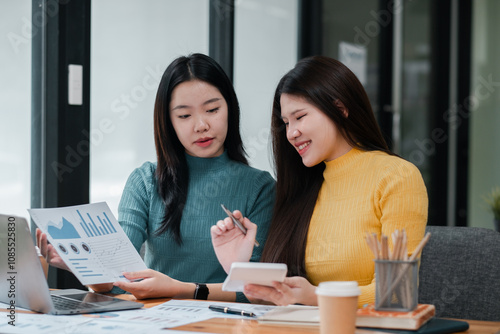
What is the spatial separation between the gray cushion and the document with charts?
0.81 metres

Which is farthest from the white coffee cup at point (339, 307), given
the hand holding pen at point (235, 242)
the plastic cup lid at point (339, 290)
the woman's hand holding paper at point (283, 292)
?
the hand holding pen at point (235, 242)

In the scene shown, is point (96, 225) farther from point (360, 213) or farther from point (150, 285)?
point (360, 213)

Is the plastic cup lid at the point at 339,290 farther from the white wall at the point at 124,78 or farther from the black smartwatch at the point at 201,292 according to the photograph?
the white wall at the point at 124,78

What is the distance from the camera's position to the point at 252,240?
5.74 ft

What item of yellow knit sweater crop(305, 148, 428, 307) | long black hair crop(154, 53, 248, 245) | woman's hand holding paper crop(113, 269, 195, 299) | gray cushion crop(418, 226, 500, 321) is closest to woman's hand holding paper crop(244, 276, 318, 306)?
yellow knit sweater crop(305, 148, 428, 307)

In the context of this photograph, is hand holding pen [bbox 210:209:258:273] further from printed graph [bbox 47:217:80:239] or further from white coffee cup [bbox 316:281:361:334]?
white coffee cup [bbox 316:281:361:334]

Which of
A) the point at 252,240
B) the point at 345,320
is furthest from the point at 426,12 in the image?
the point at 345,320

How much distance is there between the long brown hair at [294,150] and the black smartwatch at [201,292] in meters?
0.20

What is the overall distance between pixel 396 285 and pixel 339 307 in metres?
0.15

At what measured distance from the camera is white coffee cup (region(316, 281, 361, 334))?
1154 mm

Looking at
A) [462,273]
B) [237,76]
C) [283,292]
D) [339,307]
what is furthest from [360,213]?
[237,76]

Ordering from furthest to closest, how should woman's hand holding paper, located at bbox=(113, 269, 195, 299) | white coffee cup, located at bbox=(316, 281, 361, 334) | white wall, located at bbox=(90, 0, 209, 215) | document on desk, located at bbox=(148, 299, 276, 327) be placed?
white wall, located at bbox=(90, 0, 209, 215)
woman's hand holding paper, located at bbox=(113, 269, 195, 299)
document on desk, located at bbox=(148, 299, 276, 327)
white coffee cup, located at bbox=(316, 281, 361, 334)

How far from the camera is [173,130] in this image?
2.17 m

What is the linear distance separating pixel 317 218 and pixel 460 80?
13.3 feet
